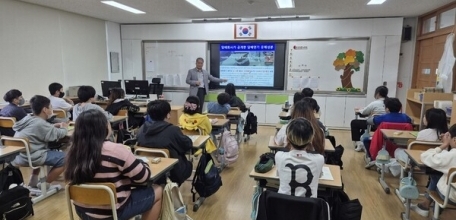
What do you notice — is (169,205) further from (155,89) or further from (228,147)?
(155,89)

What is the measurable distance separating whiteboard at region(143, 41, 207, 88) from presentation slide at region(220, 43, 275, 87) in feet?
2.06

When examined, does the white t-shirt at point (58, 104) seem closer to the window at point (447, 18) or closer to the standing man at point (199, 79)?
the standing man at point (199, 79)

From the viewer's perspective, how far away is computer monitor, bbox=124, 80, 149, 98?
6.60 metres

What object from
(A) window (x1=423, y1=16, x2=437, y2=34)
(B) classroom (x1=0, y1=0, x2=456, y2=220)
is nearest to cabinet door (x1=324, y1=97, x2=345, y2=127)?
(B) classroom (x1=0, y1=0, x2=456, y2=220)

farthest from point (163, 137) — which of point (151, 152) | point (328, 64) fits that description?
Result: point (328, 64)

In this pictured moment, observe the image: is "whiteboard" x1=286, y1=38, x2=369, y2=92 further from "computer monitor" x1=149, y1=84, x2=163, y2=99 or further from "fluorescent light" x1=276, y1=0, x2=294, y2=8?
"computer monitor" x1=149, y1=84, x2=163, y2=99

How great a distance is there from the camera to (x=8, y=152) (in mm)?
2686

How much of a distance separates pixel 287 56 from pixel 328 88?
126 centimetres

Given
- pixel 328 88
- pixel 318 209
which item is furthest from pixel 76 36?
pixel 318 209

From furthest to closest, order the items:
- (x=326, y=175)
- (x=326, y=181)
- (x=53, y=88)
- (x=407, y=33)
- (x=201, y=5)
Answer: (x=407, y=33) < (x=201, y=5) < (x=53, y=88) < (x=326, y=175) < (x=326, y=181)

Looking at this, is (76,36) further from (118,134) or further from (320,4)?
(320,4)

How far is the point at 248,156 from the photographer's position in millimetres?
5016

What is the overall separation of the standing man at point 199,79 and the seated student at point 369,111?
11.2 ft

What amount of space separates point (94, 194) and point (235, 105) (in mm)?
3979
